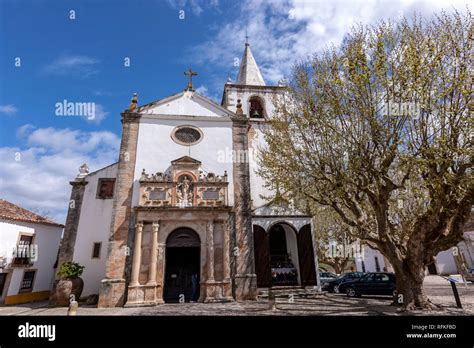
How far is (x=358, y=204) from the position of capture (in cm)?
1193

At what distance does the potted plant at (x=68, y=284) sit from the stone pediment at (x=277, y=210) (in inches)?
419

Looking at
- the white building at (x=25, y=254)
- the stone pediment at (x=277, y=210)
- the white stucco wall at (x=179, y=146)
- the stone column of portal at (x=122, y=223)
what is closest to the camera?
the stone column of portal at (x=122, y=223)

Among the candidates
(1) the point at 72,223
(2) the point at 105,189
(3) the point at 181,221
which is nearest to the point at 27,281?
(1) the point at 72,223

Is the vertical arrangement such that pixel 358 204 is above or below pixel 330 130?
below

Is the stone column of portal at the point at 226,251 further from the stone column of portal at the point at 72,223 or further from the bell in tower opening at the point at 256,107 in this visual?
the bell in tower opening at the point at 256,107

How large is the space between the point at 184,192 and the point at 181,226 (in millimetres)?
1939

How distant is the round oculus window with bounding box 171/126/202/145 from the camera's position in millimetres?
17219

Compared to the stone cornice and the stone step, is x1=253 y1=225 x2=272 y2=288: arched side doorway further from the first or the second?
the stone cornice

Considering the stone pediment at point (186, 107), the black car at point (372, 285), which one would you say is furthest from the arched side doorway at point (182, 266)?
the black car at point (372, 285)

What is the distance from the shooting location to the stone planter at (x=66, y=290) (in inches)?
541

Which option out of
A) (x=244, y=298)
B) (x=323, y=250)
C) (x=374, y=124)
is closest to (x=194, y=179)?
(x=244, y=298)
